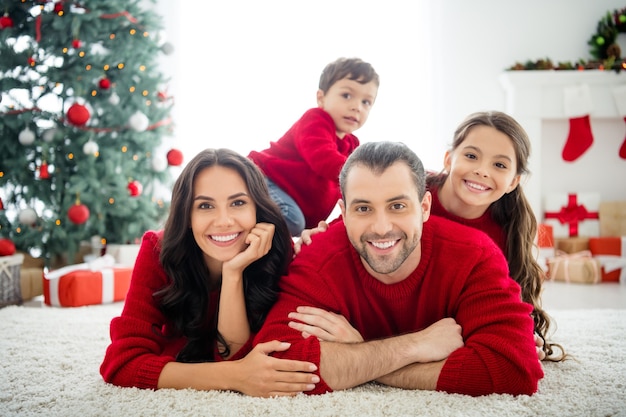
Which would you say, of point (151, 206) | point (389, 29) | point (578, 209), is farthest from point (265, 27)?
point (578, 209)

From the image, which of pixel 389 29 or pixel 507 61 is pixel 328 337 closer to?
pixel 389 29

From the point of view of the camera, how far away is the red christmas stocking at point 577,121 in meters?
4.78

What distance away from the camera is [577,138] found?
4.96 meters

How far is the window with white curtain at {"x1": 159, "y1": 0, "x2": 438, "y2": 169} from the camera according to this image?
5.02 metres

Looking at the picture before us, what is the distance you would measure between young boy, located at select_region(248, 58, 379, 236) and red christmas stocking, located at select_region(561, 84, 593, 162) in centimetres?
305

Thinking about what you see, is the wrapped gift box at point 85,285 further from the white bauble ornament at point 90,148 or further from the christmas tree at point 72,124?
the white bauble ornament at point 90,148

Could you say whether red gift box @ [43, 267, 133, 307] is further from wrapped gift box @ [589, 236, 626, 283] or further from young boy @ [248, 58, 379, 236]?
wrapped gift box @ [589, 236, 626, 283]

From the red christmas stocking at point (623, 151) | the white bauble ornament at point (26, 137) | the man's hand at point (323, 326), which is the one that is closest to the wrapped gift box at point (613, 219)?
the red christmas stocking at point (623, 151)

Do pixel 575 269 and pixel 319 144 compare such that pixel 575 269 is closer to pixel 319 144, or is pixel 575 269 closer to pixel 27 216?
pixel 319 144

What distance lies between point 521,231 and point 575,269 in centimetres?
265

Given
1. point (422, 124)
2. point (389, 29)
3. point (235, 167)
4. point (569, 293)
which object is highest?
point (389, 29)

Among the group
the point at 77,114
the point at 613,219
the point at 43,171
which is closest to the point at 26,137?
the point at 43,171

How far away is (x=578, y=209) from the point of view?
477 centimetres

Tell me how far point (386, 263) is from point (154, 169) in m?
3.19
